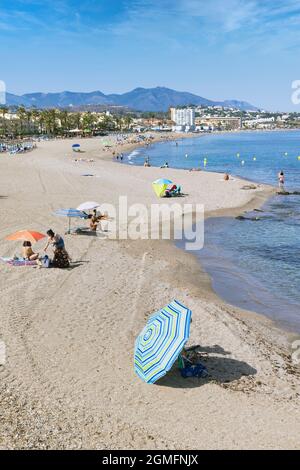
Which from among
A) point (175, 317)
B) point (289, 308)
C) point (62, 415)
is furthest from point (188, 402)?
point (289, 308)

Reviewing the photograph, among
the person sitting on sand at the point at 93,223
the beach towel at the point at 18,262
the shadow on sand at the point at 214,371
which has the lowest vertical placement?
the shadow on sand at the point at 214,371

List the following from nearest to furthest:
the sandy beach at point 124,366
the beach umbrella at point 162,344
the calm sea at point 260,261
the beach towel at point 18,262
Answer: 1. the sandy beach at point 124,366
2. the beach umbrella at point 162,344
3. the calm sea at point 260,261
4. the beach towel at point 18,262

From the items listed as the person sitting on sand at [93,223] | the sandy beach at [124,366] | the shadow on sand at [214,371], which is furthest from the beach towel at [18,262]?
the shadow on sand at [214,371]

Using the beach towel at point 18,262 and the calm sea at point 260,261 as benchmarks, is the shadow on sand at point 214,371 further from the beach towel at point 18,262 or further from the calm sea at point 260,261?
the beach towel at point 18,262

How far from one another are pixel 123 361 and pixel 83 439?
2.85m

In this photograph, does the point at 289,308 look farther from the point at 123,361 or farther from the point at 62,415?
the point at 62,415

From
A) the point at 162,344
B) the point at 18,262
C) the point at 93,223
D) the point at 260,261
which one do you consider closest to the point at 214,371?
the point at 162,344

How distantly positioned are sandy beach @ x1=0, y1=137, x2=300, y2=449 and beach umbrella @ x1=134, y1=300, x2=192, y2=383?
1.11ft

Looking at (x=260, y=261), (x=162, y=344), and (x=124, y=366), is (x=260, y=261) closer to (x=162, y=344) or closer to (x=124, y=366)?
(x=124, y=366)

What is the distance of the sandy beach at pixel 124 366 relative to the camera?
802cm

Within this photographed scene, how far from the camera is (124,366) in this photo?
1030cm

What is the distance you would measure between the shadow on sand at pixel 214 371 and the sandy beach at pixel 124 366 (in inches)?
0.9

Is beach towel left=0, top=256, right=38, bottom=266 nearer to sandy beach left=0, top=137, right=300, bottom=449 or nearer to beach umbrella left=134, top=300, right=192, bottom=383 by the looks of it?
sandy beach left=0, top=137, right=300, bottom=449

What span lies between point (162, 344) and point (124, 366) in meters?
1.25
